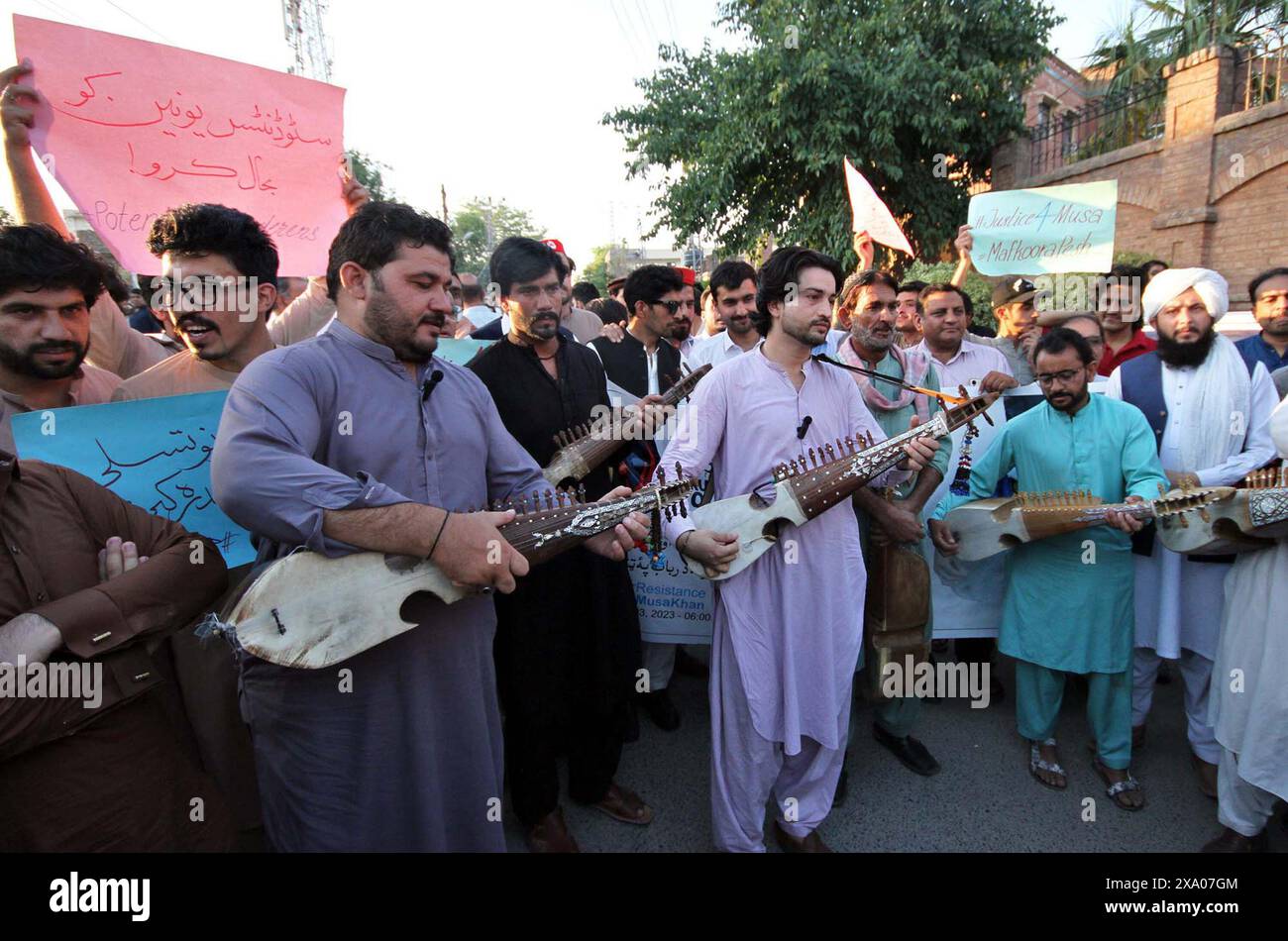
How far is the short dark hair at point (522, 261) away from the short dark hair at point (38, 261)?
142cm

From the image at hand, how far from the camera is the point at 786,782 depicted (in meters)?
2.97

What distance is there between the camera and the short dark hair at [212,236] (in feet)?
7.50

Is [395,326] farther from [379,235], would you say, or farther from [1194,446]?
[1194,446]

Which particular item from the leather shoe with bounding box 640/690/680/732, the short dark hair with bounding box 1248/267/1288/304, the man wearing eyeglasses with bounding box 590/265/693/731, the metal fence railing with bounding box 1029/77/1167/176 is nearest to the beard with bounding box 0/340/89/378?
the man wearing eyeglasses with bounding box 590/265/693/731

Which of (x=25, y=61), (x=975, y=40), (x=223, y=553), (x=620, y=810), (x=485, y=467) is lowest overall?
(x=620, y=810)

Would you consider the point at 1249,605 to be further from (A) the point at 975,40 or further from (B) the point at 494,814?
(A) the point at 975,40

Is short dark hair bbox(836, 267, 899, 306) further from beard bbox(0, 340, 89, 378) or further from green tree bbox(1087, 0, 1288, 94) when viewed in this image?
green tree bbox(1087, 0, 1288, 94)

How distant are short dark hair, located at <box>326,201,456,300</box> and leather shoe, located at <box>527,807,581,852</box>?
2347mm

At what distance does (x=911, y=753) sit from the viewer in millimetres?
3582

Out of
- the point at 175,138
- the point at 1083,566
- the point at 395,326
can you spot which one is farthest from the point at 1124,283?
the point at 175,138

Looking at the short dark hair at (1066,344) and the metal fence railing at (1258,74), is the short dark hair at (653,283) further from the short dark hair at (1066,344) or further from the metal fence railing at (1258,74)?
the metal fence railing at (1258,74)

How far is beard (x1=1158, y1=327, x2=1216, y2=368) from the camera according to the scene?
11.4 ft

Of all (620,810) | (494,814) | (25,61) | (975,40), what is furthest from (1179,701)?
(975,40)
